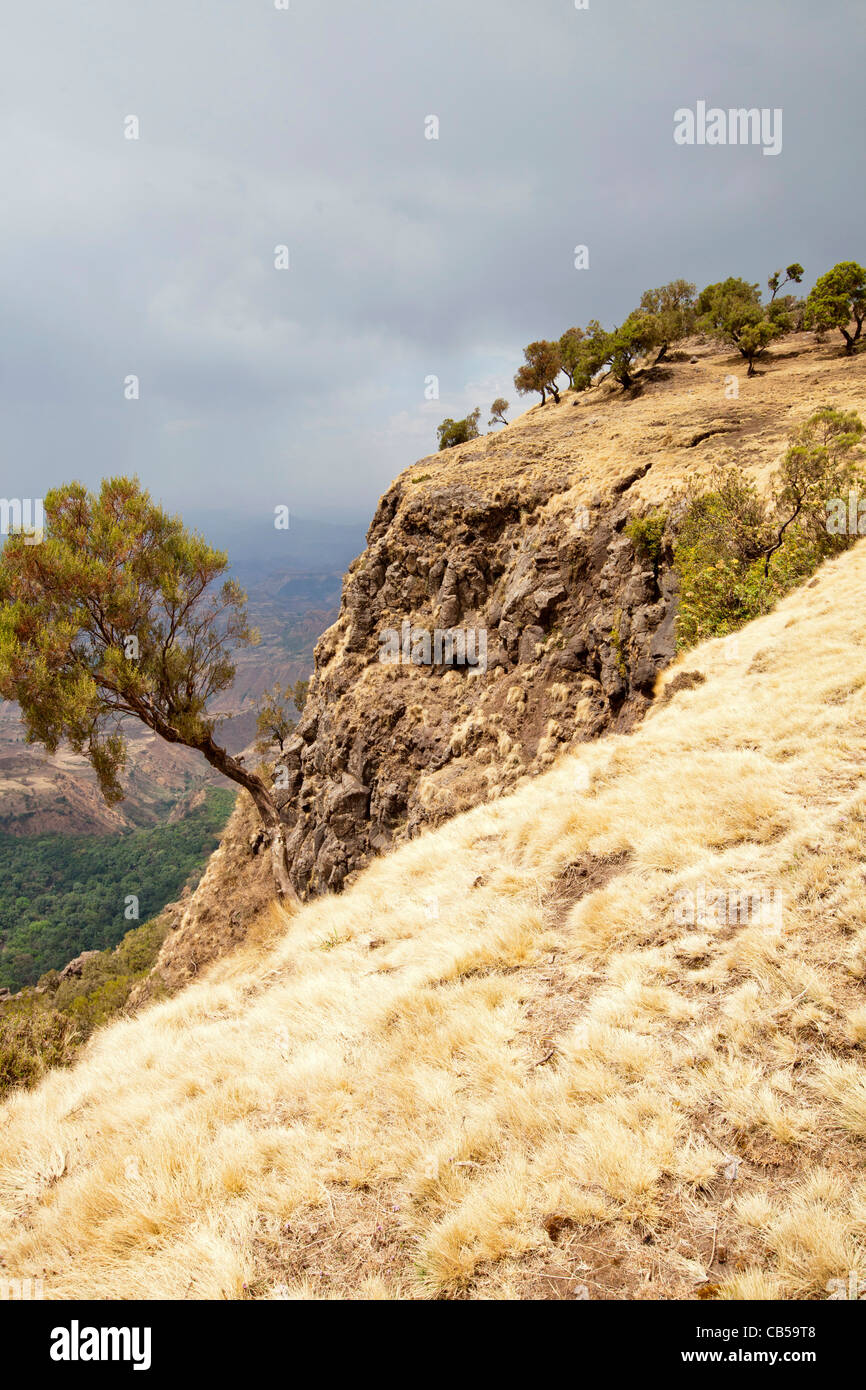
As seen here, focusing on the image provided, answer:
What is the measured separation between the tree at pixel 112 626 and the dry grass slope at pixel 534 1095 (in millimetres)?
8584

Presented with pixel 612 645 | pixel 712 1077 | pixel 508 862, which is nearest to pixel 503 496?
pixel 612 645

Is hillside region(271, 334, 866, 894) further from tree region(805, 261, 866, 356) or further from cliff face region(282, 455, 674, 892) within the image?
tree region(805, 261, 866, 356)

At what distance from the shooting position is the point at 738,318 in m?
35.4

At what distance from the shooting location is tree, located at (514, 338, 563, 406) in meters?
43.3

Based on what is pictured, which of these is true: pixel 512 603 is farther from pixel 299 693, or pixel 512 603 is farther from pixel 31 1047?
pixel 299 693

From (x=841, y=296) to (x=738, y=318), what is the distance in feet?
19.9

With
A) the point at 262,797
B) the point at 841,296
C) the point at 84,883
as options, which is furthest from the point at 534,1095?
the point at 84,883

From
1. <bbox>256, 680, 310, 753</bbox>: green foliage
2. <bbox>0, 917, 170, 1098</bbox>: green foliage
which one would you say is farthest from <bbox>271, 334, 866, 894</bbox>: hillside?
<bbox>0, 917, 170, 1098</bbox>: green foliage

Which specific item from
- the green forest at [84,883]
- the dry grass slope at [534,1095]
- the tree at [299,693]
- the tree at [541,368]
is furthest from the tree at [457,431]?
the green forest at [84,883]

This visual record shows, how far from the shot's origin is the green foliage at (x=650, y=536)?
738 inches

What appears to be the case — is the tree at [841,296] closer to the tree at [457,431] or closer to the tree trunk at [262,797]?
the tree at [457,431]

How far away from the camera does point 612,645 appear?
62.5ft

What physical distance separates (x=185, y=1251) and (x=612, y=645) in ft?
59.3
